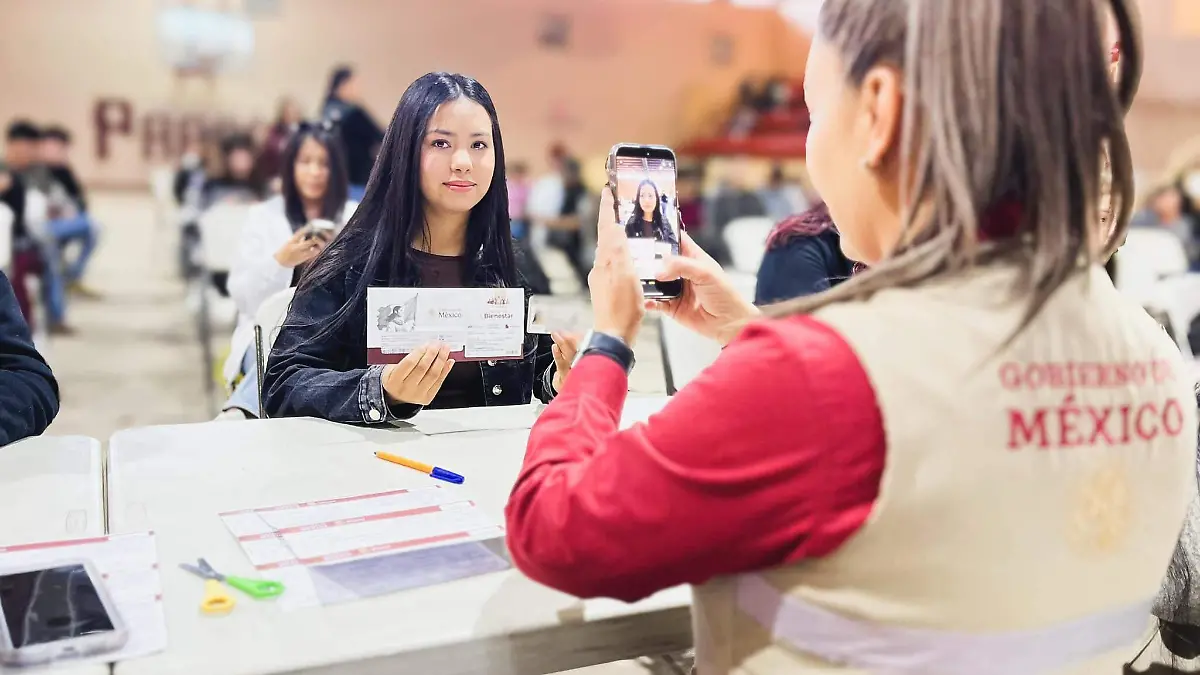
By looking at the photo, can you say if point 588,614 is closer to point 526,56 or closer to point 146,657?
point 146,657

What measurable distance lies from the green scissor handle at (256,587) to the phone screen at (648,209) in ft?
1.88

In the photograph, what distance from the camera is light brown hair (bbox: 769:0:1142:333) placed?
0.65 meters

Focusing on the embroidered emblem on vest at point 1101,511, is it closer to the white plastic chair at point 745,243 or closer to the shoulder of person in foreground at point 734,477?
the shoulder of person in foreground at point 734,477

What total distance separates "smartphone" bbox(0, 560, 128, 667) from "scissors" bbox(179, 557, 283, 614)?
8cm

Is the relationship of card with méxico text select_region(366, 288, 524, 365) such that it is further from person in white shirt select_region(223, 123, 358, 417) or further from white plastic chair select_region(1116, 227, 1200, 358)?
white plastic chair select_region(1116, 227, 1200, 358)

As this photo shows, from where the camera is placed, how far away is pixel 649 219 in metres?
1.30

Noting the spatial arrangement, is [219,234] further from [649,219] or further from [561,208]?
[561,208]

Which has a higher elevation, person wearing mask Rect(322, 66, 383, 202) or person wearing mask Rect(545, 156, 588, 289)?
person wearing mask Rect(322, 66, 383, 202)

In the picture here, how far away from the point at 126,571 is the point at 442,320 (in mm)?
623

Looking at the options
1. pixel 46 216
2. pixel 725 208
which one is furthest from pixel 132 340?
pixel 725 208

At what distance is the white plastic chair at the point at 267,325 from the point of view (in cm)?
175

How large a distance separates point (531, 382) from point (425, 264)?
27 centimetres

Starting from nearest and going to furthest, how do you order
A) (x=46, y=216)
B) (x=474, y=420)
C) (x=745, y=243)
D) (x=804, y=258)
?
1. (x=474, y=420)
2. (x=804, y=258)
3. (x=745, y=243)
4. (x=46, y=216)

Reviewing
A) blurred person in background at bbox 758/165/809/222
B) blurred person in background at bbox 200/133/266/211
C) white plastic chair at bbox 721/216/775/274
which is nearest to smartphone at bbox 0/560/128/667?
white plastic chair at bbox 721/216/775/274
